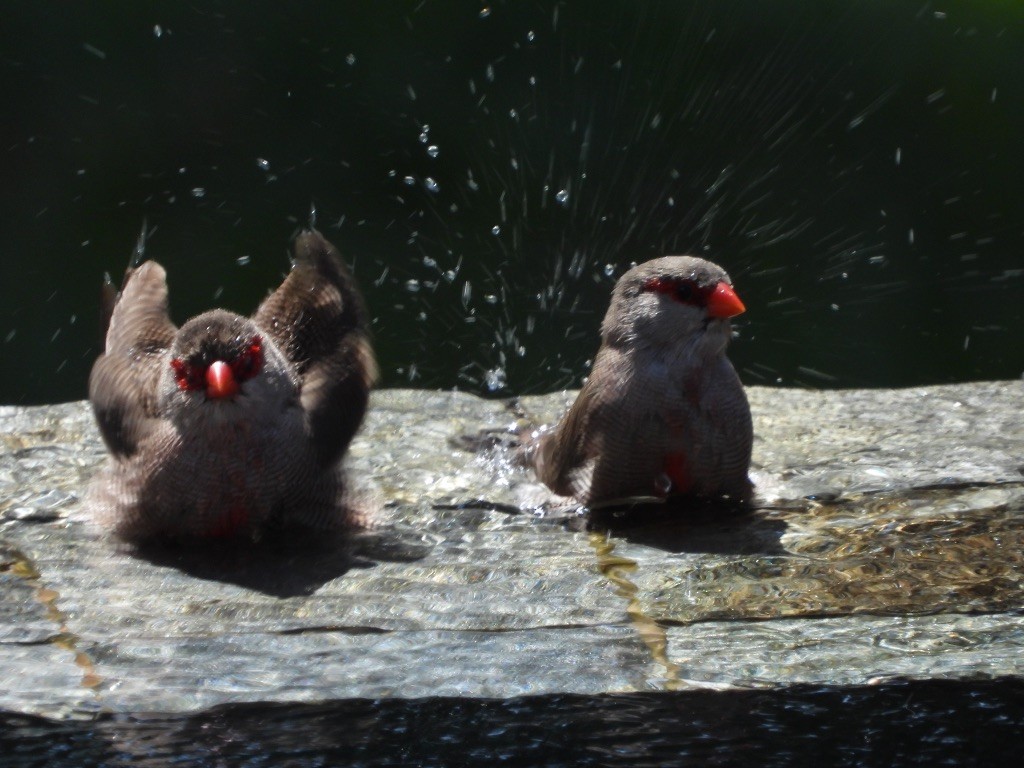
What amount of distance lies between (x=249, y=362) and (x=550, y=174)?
4308 mm

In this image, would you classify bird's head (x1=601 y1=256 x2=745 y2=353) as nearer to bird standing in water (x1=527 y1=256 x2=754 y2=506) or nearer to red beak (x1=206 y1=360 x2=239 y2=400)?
bird standing in water (x1=527 y1=256 x2=754 y2=506)

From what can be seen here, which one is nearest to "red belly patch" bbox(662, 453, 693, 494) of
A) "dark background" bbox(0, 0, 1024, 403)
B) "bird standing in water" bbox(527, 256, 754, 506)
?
"bird standing in water" bbox(527, 256, 754, 506)

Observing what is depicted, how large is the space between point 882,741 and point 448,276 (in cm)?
583

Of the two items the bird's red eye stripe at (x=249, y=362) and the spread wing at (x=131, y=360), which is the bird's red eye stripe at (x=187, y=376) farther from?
the spread wing at (x=131, y=360)

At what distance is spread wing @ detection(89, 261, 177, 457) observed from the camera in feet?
12.9

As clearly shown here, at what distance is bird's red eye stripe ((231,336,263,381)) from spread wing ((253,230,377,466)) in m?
0.30

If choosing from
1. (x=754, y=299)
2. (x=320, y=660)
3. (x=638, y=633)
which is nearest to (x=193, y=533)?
(x=320, y=660)

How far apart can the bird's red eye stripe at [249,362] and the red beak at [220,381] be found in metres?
0.07

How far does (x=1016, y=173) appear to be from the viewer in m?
7.98

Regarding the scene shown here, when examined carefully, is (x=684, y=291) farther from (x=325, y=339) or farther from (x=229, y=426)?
(x=229, y=426)

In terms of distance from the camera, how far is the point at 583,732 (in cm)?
236

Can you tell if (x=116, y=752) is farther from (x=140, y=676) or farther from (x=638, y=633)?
(x=638, y=633)

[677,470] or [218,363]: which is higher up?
[218,363]

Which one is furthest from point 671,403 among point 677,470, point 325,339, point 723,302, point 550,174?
point 550,174
